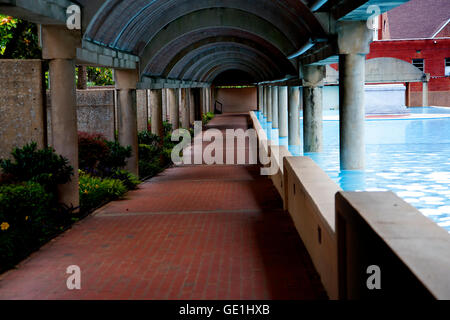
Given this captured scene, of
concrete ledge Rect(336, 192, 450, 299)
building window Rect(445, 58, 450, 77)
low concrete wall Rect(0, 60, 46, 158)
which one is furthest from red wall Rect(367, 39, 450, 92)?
concrete ledge Rect(336, 192, 450, 299)

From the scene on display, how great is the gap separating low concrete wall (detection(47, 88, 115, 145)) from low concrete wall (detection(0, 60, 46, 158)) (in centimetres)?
661

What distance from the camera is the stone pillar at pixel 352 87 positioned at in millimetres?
13172

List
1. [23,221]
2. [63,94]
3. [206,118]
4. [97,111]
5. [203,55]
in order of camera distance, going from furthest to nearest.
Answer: [206,118] < [203,55] < [97,111] < [63,94] < [23,221]

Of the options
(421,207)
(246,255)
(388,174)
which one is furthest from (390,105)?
(246,255)

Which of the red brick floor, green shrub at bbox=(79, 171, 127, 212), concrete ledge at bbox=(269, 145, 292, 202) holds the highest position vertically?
concrete ledge at bbox=(269, 145, 292, 202)

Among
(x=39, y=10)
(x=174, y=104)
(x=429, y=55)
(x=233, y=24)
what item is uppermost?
(x=429, y=55)

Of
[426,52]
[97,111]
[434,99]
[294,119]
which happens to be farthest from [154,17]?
[434,99]

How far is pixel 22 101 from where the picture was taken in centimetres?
1108

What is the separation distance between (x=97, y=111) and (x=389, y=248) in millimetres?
15677

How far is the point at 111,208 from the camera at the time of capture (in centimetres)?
1152

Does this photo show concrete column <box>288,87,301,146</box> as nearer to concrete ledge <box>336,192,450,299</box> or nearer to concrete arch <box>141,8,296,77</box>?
concrete arch <box>141,8,296,77</box>

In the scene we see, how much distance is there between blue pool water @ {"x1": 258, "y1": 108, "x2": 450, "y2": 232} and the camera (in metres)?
11.7

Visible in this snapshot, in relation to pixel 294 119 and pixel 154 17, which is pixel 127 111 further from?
pixel 294 119

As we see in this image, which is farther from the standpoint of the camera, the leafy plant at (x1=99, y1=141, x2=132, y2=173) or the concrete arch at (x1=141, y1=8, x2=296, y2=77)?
the concrete arch at (x1=141, y1=8, x2=296, y2=77)
